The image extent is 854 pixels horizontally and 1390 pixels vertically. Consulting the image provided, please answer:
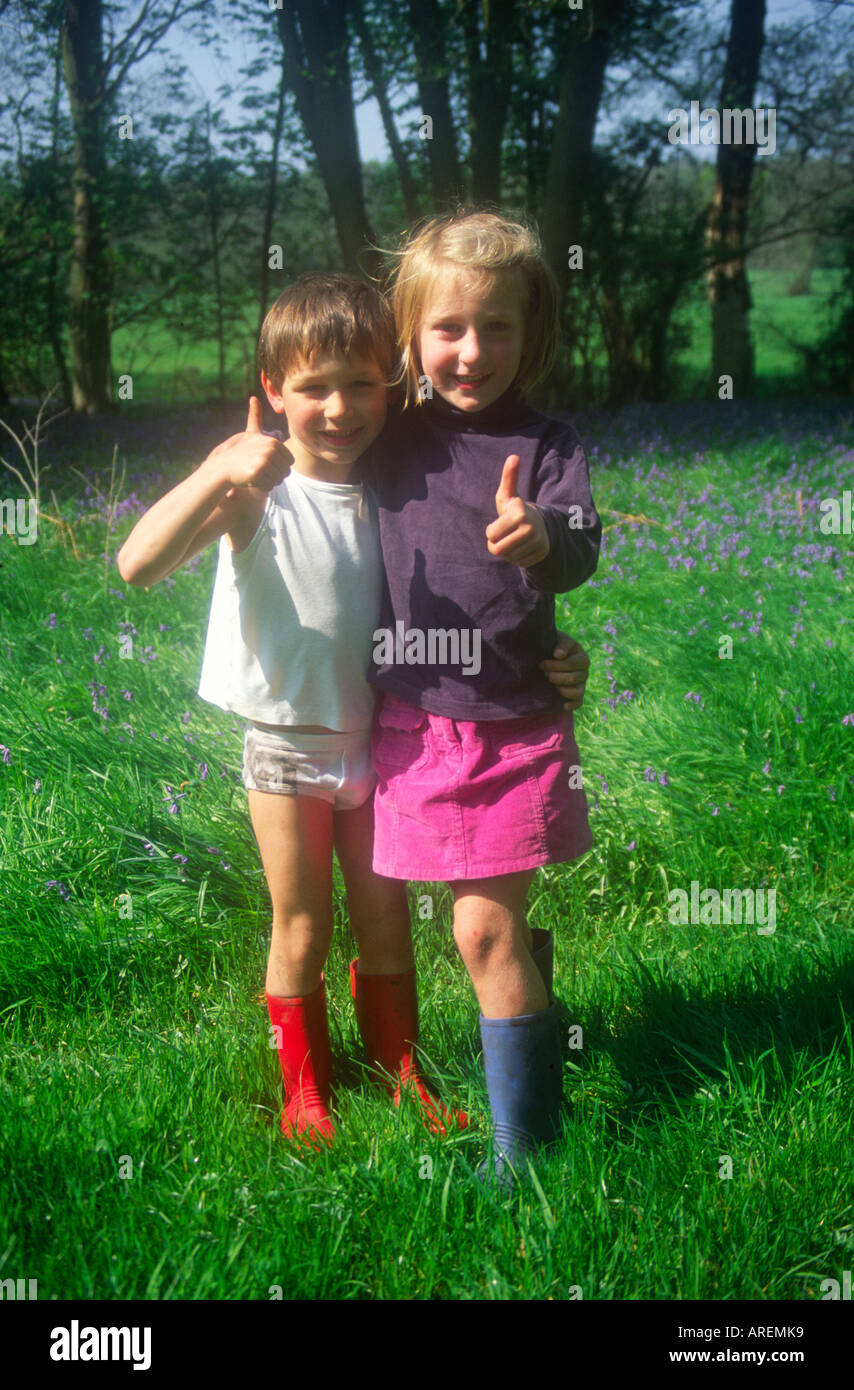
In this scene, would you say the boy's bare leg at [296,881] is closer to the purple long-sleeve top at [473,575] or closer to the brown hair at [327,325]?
the purple long-sleeve top at [473,575]

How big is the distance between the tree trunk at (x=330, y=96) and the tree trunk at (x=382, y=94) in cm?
50

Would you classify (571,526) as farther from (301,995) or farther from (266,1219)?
(266,1219)

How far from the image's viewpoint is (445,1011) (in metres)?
2.70

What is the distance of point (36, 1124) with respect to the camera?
216 cm

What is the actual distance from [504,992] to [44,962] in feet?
4.11

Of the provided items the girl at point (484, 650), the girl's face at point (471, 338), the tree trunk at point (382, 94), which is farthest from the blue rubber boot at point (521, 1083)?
the tree trunk at point (382, 94)

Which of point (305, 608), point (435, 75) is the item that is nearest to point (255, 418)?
point (305, 608)

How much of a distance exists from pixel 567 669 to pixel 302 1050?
101cm

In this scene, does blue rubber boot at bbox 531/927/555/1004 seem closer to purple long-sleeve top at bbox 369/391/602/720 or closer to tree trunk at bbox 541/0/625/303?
purple long-sleeve top at bbox 369/391/602/720

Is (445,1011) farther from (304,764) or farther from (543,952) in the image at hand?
(304,764)

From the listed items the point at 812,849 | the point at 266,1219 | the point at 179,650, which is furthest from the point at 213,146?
the point at 266,1219

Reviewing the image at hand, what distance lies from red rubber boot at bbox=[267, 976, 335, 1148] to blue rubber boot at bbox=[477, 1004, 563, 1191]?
16.0 inches

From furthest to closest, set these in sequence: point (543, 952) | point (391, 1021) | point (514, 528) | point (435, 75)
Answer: point (435, 75)
point (391, 1021)
point (543, 952)
point (514, 528)
